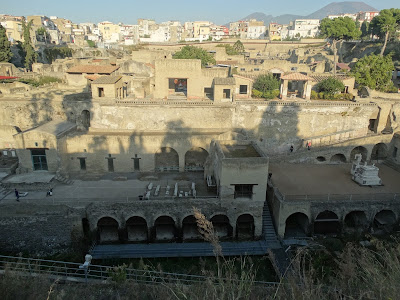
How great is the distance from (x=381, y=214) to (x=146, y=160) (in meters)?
20.1

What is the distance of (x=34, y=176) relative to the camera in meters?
24.3

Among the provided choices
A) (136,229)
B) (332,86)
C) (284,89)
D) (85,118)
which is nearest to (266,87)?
(284,89)

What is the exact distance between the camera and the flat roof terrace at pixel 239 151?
22219 mm

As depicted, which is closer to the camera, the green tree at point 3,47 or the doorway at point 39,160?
the doorway at point 39,160

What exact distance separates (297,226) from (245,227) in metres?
4.41

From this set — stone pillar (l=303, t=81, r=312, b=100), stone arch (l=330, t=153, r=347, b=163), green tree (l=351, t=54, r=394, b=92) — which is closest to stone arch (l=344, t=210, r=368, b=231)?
stone arch (l=330, t=153, r=347, b=163)

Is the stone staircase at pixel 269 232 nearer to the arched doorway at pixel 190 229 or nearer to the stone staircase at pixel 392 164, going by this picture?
the arched doorway at pixel 190 229

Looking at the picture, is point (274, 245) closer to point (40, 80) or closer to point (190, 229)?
point (190, 229)

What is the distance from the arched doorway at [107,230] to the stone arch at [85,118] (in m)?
12.7

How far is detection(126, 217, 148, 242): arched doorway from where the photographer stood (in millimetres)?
22188

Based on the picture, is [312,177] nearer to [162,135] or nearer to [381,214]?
[381,214]

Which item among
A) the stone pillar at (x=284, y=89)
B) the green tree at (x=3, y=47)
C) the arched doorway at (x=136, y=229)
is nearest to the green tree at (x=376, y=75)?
the stone pillar at (x=284, y=89)

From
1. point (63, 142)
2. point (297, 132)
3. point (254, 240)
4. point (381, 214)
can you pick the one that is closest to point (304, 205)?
point (254, 240)

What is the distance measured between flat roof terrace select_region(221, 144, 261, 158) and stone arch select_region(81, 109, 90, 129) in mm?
15477
